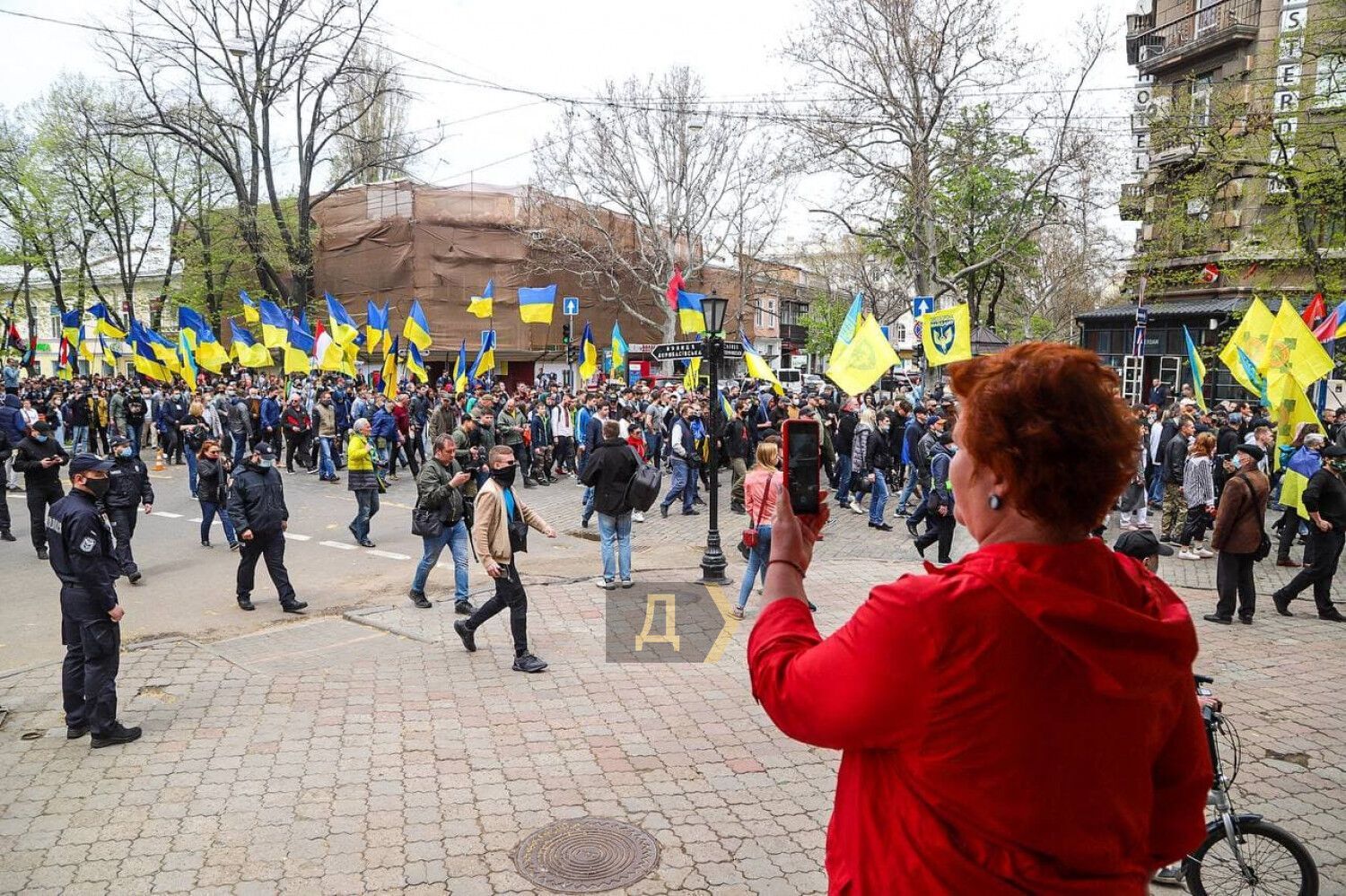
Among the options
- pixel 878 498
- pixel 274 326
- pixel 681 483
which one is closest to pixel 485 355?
pixel 274 326

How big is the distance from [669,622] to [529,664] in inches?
78.7

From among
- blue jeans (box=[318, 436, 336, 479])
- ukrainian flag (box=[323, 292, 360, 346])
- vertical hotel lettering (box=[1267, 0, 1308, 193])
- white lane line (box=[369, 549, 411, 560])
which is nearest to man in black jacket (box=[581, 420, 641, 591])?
white lane line (box=[369, 549, 411, 560])

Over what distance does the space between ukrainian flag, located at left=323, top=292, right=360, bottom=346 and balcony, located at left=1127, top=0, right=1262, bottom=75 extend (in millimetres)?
27259

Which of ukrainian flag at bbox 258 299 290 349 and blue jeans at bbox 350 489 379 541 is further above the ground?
ukrainian flag at bbox 258 299 290 349

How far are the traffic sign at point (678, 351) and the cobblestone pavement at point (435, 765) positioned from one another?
3816 mm

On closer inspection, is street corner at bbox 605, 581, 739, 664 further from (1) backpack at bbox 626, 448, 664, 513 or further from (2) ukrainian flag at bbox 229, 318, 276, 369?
(2) ukrainian flag at bbox 229, 318, 276, 369

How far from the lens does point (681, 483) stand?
15.6 m

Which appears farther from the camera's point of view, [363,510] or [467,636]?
[363,510]

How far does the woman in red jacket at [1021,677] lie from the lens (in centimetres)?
144

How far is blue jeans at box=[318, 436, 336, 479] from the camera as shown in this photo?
18.8 m

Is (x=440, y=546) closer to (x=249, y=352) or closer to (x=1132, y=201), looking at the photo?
(x=249, y=352)

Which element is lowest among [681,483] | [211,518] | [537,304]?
[211,518]

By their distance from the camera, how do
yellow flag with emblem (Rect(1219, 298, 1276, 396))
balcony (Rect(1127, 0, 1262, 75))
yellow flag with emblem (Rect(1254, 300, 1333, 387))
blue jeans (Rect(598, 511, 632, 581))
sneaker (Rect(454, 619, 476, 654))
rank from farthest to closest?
1. balcony (Rect(1127, 0, 1262, 75))
2. yellow flag with emblem (Rect(1219, 298, 1276, 396))
3. yellow flag with emblem (Rect(1254, 300, 1333, 387))
4. blue jeans (Rect(598, 511, 632, 581))
5. sneaker (Rect(454, 619, 476, 654))

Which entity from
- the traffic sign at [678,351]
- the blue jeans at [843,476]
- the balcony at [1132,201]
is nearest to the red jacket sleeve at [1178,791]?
the traffic sign at [678,351]
